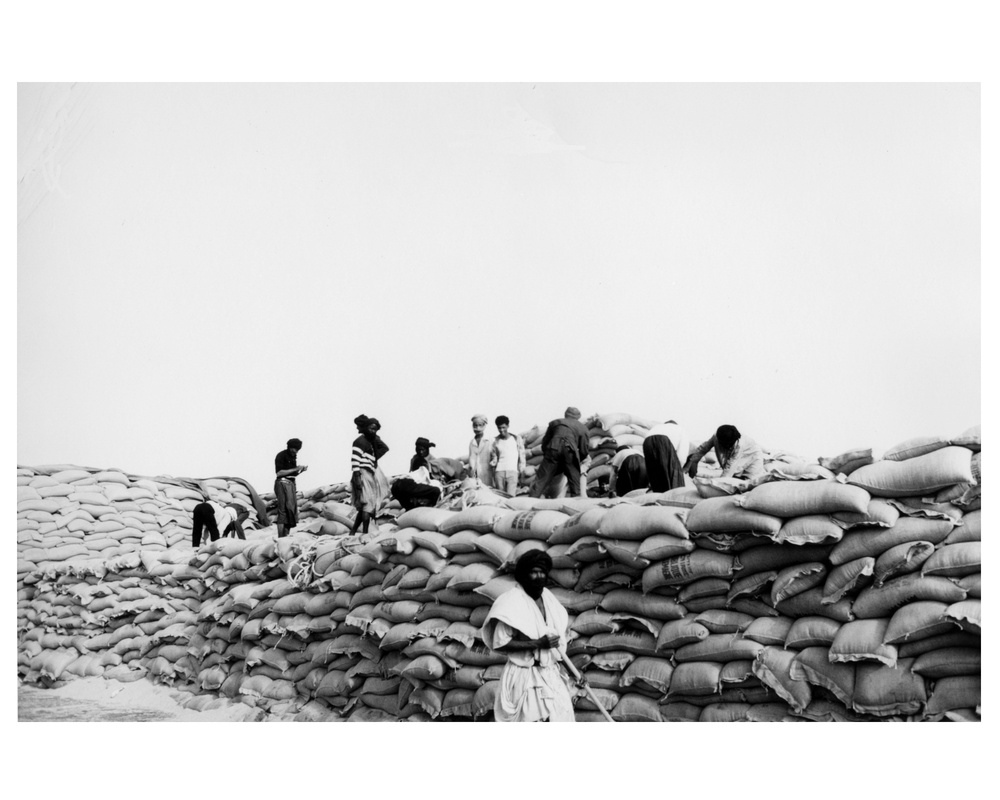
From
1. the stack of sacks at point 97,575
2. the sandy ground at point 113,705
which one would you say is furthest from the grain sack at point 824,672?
the stack of sacks at point 97,575

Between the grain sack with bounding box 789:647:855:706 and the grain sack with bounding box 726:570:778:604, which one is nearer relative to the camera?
the grain sack with bounding box 789:647:855:706

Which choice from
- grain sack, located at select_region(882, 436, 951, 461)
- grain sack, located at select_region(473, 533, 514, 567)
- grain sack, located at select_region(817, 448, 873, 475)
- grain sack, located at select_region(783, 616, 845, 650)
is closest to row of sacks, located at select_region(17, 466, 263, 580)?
grain sack, located at select_region(473, 533, 514, 567)

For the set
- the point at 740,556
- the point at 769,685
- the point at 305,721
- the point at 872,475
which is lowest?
the point at 305,721

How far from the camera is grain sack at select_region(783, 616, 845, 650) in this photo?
3.57m

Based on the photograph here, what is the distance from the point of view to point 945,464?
3.48 m

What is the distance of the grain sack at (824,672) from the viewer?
11.4 ft

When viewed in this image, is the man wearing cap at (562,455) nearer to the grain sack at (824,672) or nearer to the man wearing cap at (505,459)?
the man wearing cap at (505,459)

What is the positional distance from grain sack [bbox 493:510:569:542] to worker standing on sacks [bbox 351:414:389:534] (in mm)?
1687

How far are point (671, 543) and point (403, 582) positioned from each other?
1.59 meters

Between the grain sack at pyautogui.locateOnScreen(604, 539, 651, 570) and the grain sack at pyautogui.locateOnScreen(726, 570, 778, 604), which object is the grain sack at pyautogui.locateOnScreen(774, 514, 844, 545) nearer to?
the grain sack at pyautogui.locateOnScreen(726, 570, 778, 604)
